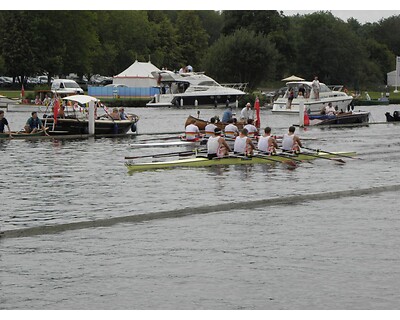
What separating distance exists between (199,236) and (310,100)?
50115 mm

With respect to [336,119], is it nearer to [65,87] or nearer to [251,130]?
[251,130]

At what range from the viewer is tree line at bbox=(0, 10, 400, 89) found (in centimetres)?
10594

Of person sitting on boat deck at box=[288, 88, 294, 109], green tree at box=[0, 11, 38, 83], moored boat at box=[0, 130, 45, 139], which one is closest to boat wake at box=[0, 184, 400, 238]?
moored boat at box=[0, 130, 45, 139]

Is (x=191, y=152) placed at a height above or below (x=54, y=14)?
below

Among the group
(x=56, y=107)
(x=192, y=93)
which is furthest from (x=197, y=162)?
(x=192, y=93)

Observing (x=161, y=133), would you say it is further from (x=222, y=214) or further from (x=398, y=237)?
(x=398, y=237)

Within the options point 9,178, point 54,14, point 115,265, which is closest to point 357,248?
point 115,265

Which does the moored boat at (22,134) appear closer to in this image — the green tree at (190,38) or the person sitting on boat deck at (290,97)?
the person sitting on boat deck at (290,97)

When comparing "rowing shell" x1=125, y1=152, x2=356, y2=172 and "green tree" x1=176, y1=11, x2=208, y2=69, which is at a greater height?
"green tree" x1=176, y1=11, x2=208, y2=69

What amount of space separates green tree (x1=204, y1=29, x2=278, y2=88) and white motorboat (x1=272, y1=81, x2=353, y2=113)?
3235 centimetres

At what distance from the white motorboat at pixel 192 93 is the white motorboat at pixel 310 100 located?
16.6m

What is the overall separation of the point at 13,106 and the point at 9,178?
44347 mm

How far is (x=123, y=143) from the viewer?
46531 millimetres

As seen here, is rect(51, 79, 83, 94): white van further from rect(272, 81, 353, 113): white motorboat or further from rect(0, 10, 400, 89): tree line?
rect(272, 81, 353, 113): white motorboat
